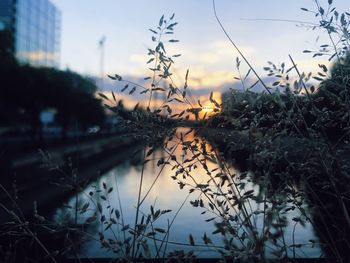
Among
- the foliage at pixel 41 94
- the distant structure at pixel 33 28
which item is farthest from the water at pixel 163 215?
the distant structure at pixel 33 28

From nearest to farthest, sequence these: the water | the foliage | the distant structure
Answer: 1. the water
2. the foliage
3. the distant structure

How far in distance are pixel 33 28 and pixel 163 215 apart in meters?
76.3

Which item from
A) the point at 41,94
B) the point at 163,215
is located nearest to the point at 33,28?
the point at 41,94

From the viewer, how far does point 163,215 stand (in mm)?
6582

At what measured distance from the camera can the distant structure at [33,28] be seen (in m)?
68.8

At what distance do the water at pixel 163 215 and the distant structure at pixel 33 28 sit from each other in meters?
53.6

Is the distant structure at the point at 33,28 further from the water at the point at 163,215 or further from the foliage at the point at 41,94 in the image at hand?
the water at the point at 163,215

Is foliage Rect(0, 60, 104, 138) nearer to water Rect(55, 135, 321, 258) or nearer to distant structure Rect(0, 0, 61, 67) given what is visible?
distant structure Rect(0, 0, 61, 67)

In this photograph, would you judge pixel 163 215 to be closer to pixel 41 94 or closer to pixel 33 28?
pixel 41 94

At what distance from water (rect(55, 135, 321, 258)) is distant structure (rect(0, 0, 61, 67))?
53.6m

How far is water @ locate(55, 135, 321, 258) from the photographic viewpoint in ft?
8.89

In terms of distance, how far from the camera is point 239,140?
2344 mm

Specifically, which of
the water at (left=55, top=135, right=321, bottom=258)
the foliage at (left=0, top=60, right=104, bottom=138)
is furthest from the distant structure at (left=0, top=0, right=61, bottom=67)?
the water at (left=55, top=135, right=321, bottom=258)

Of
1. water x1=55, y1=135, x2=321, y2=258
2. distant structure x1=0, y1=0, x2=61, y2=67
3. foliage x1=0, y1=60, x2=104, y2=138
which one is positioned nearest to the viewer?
water x1=55, y1=135, x2=321, y2=258
